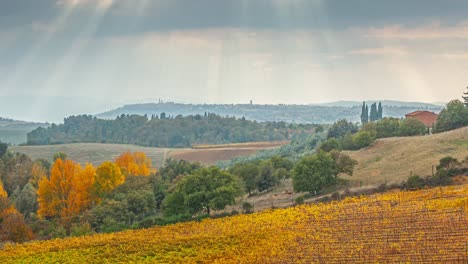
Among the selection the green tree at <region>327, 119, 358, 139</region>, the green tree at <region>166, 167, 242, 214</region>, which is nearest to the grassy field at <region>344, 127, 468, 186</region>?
the green tree at <region>166, 167, 242, 214</region>

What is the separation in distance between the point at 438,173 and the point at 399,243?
24.3m

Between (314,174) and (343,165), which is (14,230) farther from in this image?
(343,165)

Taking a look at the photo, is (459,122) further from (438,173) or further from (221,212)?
(221,212)

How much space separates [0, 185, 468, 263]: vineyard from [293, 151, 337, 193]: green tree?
11.5 meters

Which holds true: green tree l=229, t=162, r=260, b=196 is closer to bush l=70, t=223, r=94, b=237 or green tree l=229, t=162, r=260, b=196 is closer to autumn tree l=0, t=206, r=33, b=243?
bush l=70, t=223, r=94, b=237

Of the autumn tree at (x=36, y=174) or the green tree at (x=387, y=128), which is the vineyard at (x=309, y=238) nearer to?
the green tree at (x=387, y=128)

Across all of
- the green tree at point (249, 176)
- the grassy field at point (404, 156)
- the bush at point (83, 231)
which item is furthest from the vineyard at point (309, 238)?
the green tree at point (249, 176)

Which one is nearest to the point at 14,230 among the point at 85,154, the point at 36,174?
the point at 36,174

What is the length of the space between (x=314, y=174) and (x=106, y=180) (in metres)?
Answer: 33.6

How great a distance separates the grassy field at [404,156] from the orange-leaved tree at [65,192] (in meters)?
38.3

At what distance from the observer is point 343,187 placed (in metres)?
70.8

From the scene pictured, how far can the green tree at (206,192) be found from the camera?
62688 millimetres

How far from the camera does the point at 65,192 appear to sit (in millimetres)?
86375

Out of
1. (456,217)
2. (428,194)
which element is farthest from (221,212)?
(456,217)
